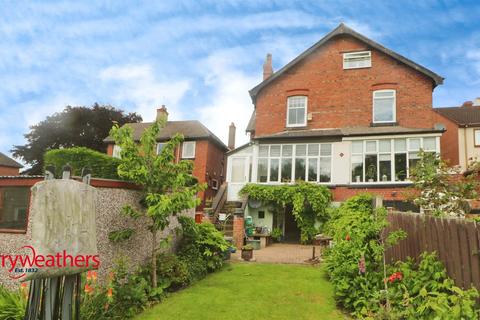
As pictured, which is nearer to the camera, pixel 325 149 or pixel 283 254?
pixel 283 254

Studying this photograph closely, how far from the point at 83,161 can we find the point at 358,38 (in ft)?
57.2

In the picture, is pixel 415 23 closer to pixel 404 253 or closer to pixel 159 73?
pixel 404 253

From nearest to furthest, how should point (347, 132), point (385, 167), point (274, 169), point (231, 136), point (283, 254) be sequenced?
point (283, 254) < point (385, 167) < point (347, 132) < point (274, 169) < point (231, 136)

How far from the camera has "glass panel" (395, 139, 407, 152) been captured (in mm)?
16172

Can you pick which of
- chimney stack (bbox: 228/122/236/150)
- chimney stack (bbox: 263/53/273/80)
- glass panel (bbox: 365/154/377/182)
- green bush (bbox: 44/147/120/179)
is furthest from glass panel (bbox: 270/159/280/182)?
chimney stack (bbox: 228/122/236/150)

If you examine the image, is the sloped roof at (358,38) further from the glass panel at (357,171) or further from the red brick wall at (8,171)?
the red brick wall at (8,171)

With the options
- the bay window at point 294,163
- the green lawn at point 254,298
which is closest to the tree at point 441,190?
the green lawn at point 254,298

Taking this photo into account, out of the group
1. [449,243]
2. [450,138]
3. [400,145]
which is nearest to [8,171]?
[400,145]

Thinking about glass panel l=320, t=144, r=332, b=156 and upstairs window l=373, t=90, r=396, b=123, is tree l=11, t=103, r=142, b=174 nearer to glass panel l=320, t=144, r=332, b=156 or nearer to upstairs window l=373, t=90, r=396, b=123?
glass panel l=320, t=144, r=332, b=156

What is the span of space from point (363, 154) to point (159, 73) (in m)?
11.3

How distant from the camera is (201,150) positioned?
84.4 feet

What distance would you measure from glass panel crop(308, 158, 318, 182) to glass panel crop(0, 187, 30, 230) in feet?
45.3

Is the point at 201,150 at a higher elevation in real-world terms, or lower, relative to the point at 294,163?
higher

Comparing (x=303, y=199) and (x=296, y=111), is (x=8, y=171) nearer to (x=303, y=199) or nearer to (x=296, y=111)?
(x=296, y=111)
